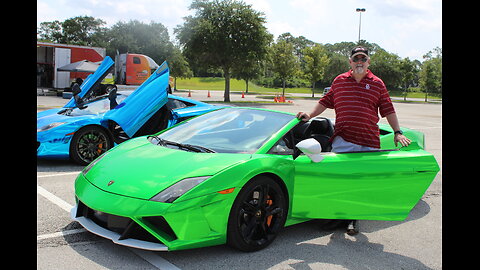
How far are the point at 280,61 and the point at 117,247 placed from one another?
37.8 meters

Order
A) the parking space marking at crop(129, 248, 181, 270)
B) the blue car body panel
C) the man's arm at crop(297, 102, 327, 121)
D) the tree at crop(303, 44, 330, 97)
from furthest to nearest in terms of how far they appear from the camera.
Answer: the tree at crop(303, 44, 330, 97), the blue car body panel, the man's arm at crop(297, 102, 327, 121), the parking space marking at crop(129, 248, 181, 270)

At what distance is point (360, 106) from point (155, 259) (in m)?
2.32

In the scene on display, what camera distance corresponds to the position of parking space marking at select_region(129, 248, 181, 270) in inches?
130

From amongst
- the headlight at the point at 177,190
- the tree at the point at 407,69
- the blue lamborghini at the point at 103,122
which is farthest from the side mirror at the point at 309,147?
the tree at the point at 407,69

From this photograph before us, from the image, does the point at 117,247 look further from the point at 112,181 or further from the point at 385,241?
the point at 385,241

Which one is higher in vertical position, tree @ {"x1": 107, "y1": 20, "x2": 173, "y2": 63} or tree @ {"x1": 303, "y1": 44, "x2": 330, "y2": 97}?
tree @ {"x1": 107, "y1": 20, "x2": 173, "y2": 63}

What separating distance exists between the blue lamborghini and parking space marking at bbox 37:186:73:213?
1.42 m

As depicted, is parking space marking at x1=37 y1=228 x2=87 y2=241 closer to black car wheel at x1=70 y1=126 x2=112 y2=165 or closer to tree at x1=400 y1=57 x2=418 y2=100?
black car wheel at x1=70 y1=126 x2=112 y2=165

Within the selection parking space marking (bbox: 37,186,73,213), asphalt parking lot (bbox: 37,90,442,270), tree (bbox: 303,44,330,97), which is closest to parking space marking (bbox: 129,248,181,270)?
asphalt parking lot (bbox: 37,90,442,270)

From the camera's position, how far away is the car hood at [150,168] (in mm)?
3387

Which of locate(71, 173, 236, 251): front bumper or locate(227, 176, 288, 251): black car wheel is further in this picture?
locate(227, 176, 288, 251): black car wheel

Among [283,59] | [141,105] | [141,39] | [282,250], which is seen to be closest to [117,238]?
[282,250]

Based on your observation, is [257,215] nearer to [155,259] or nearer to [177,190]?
[177,190]
